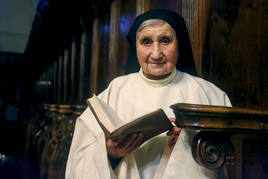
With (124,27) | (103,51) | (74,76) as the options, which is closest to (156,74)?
(124,27)

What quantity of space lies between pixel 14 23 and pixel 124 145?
14.0 metres

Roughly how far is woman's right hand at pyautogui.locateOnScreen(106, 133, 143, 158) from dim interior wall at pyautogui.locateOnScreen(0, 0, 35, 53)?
13.5 metres

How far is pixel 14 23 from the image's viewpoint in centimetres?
1395

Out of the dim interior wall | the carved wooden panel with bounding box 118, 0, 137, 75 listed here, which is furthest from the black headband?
the dim interior wall

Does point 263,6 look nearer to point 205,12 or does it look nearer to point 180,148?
point 205,12

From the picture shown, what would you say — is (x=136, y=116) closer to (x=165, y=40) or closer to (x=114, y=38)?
(x=165, y=40)

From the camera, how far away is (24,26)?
46.5 ft

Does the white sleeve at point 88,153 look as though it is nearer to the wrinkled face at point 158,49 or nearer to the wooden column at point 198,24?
the wrinkled face at point 158,49

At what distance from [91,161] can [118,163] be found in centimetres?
13

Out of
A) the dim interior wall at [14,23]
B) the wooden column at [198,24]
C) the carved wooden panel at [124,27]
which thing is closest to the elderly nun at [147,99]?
the wooden column at [198,24]

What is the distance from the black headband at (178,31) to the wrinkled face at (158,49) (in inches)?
1.9

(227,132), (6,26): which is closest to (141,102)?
(227,132)

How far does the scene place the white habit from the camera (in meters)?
1.48

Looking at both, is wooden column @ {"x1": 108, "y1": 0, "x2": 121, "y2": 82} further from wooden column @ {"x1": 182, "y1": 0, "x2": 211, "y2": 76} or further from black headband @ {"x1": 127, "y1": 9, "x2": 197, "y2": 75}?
black headband @ {"x1": 127, "y1": 9, "x2": 197, "y2": 75}
